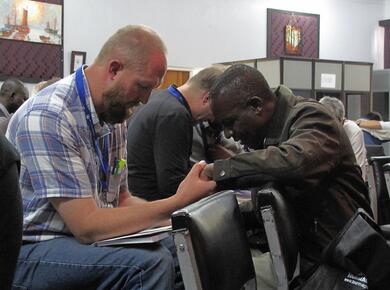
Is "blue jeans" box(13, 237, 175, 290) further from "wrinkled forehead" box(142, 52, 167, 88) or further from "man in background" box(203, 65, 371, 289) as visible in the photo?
"wrinkled forehead" box(142, 52, 167, 88)

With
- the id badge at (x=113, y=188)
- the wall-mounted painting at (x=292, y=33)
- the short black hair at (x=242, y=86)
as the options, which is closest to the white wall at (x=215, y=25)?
the wall-mounted painting at (x=292, y=33)

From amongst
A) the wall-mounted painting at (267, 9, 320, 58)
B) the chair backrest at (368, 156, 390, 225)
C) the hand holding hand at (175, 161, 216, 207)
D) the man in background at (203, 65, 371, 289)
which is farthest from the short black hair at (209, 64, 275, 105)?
the wall-mounted painting at (267, 9, 320, 58)

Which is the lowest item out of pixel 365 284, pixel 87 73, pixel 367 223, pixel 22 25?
pixel 365 284

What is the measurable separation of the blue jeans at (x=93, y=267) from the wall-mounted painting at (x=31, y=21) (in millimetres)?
7063

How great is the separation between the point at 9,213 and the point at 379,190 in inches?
94.0

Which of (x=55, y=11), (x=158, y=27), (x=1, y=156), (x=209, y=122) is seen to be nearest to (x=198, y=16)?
(x=158, y=27)

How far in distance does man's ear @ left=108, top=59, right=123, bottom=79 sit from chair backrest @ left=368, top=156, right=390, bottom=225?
1619mm

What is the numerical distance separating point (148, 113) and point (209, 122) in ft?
1.26

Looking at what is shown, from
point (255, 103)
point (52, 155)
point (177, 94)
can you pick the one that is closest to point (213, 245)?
point (52, 155)

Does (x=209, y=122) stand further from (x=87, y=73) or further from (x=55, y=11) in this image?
(x=55, y=11)

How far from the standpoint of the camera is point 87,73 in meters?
1.83

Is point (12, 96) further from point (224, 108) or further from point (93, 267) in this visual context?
point (93, 267)

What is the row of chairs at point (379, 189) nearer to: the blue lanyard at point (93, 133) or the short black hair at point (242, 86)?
the short black hair at point (242, 86)

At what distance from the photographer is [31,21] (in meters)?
8.36
